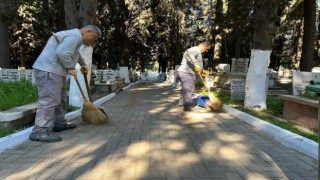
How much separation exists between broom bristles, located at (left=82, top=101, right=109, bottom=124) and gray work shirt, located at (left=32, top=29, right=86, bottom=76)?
4.68ft

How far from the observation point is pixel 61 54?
592 centimetres

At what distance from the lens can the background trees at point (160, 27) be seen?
1973 cm

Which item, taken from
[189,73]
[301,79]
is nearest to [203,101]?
[189,73]

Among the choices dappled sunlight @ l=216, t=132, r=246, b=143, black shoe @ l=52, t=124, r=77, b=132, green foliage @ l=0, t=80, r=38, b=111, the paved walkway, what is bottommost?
the paved walkway

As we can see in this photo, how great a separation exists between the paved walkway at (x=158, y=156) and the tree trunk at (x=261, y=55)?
2.85m

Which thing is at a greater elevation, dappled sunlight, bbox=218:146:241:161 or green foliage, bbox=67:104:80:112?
green foliage, bbox=67:104:80:112

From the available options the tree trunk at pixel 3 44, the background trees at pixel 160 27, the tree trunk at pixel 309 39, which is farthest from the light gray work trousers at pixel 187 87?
the tree trunk at pixel 3 44

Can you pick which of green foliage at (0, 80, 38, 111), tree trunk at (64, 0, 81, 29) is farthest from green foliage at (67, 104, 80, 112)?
tree trunk at (64, 0, 81, 29)

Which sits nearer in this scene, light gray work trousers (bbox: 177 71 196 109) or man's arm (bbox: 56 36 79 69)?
man's arm (bbox: 56 36 79 69)

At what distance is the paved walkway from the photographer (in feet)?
14.6

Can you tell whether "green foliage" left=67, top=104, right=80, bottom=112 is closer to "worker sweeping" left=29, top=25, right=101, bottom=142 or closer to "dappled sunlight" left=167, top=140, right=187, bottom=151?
"worker sweeping" left=29, top=25, right=101, bottom=142

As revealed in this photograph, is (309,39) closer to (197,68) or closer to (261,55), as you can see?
(261,55)

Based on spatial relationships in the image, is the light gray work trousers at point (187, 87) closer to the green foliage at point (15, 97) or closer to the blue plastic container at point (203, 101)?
the blue plastic container at point (203, 101)

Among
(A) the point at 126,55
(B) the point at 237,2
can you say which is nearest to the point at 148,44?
(A) the point at 126,55
